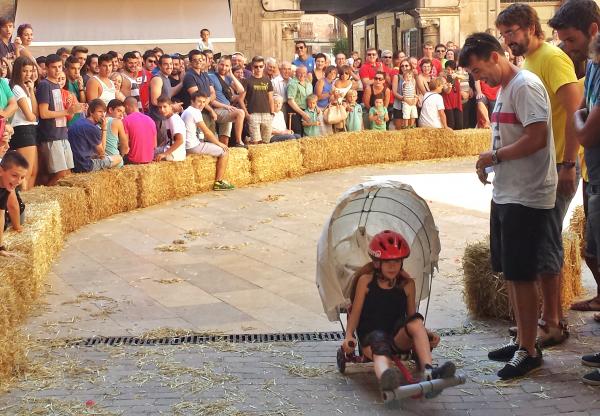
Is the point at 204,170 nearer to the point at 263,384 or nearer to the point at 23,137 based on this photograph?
the point at 23,137

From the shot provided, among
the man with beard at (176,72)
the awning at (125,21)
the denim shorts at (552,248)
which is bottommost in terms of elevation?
the denim shorts at (552,248)

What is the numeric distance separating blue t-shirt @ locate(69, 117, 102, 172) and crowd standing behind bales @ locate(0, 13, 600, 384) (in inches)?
0.7

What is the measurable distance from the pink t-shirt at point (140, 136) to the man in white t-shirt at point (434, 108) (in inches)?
268

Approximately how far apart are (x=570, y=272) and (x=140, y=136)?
744cm

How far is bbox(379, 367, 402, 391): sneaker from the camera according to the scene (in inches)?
184

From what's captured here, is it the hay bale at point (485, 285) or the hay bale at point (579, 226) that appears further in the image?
the hay bale at point (579, 226)

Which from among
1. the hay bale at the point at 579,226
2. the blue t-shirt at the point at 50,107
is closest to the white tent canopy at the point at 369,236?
the hay bale at the point at 579,226

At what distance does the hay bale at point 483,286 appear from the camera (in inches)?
256

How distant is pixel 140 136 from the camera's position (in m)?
12.9

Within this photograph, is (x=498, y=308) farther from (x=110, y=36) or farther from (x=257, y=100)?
(x=110, y=36)

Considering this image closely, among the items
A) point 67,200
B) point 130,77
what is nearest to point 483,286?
point 67,200

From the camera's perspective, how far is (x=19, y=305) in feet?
22.6

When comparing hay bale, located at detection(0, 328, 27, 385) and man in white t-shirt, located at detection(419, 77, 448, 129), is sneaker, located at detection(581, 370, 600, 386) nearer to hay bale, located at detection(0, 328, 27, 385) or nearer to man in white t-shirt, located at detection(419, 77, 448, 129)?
hay bale, located at detection(0, 328, 27, 385)

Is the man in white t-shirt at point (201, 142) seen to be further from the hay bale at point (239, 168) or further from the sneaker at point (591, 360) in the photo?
the sneaker at point (591, 360)
